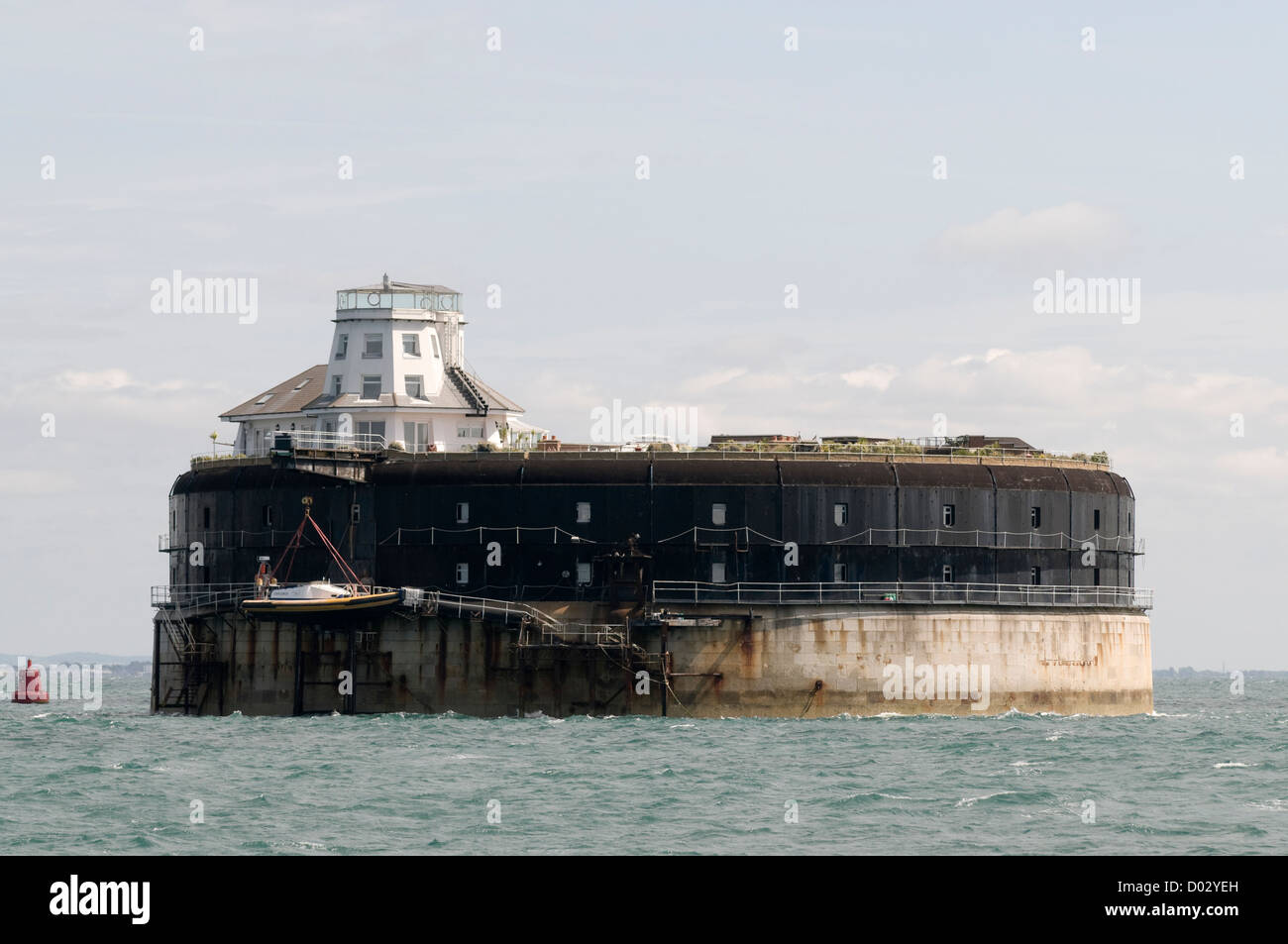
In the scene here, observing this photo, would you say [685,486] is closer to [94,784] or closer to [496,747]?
→ [496,747]

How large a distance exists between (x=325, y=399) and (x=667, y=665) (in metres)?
23.4

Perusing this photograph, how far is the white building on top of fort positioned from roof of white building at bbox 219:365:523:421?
2.5 inches

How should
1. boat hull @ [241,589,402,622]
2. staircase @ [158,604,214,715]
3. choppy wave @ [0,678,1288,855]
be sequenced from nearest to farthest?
choppy wave @ [0,678,1288,855] < boat hull @ [241,589,402,622] < staircase @ [158,604,214,715]

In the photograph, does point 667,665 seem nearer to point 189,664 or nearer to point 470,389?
point 470,389

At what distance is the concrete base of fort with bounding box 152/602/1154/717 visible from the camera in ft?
268

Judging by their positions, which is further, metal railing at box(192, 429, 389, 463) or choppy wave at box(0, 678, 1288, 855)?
metal railing at box(192, 429, 389, 463)

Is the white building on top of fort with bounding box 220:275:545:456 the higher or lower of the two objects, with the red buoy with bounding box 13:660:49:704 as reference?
higher

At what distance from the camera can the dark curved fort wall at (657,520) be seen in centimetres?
8350

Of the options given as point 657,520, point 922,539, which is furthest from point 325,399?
point 922,539

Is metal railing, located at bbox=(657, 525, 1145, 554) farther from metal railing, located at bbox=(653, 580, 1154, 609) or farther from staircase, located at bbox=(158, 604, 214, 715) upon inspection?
staircase, located at bbox=(158, 604, 214, 715)

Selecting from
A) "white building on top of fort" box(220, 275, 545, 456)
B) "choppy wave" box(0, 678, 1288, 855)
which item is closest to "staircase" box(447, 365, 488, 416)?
"white building on top of fort" box(220, 275, 545, 456)

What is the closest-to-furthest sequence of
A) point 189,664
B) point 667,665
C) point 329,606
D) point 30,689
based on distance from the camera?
point 329,606
point 667,665
point 189,664
point 30,689

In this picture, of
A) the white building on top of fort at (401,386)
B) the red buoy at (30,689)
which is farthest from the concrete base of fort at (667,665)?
the red buoy at (30,689)

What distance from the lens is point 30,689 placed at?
132 metres
